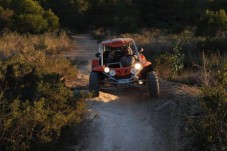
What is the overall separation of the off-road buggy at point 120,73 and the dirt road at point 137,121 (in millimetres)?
312

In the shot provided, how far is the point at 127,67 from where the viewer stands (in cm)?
1030

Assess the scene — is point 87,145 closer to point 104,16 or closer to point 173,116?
point 173,116

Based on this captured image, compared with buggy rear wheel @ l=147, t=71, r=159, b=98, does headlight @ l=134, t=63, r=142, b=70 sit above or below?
above

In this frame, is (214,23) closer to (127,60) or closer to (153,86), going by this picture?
(127,60)

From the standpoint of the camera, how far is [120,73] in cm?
1029

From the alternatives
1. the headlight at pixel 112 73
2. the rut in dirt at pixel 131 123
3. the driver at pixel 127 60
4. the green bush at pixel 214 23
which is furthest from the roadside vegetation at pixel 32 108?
the green bush at pixel 214 23

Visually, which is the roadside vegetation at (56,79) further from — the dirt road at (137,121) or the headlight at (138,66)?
the headlight at (138,66)

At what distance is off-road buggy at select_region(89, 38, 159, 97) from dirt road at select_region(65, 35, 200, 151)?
312 millimetres

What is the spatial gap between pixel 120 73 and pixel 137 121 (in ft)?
6.06

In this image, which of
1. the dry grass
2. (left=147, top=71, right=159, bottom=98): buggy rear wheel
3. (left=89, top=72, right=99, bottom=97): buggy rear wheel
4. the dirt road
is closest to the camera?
the dirt road

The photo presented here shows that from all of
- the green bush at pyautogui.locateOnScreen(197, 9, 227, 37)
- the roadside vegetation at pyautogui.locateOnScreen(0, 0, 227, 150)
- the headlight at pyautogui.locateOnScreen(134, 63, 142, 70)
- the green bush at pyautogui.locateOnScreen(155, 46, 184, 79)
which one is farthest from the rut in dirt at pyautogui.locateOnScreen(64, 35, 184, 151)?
the green bush at pyautogui.locateOnScreen(197, 9, 227, 37)

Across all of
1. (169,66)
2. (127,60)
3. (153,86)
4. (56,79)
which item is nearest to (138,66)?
(127,60)

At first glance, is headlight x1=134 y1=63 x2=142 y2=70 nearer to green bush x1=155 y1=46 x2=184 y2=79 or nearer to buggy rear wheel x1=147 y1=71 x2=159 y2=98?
buggy rear wheel x1=147 y1=71 x2=159 y2=98

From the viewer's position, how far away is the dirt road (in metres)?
7.72
